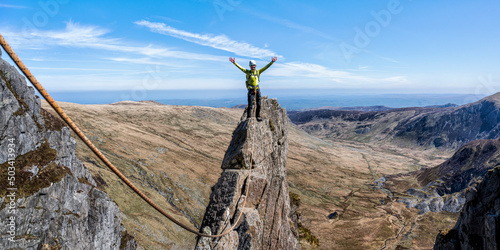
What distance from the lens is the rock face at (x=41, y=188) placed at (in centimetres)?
3334

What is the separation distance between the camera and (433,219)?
3762 inches

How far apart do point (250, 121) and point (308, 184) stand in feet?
432

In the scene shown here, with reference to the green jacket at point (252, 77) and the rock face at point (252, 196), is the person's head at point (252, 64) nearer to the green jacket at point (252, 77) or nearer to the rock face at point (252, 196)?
the green jacket at point (252, 77)

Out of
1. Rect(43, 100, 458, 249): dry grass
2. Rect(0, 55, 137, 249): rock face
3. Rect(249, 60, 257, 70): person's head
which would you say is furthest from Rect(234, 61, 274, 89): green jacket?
Rect(43, 100, 458, 249): dry grass

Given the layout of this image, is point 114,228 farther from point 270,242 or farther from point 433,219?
point 433,219

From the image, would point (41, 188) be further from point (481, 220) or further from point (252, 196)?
point (481, 220)

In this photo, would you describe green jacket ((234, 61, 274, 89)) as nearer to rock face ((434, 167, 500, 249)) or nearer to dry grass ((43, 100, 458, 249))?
rock face ((434, 167, 500, 249))

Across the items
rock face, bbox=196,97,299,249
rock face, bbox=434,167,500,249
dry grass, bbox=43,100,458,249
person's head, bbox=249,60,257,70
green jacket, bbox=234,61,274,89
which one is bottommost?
dry grass, bbox=43,100,458,249

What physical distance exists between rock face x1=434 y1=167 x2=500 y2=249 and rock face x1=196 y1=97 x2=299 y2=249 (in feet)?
64.8

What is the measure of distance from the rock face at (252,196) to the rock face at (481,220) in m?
19.7

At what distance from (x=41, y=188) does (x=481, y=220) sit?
56.4 meters

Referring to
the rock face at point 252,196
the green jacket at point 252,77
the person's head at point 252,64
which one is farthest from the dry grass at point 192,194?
the person's head at point 252,64

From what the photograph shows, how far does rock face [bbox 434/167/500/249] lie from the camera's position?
2512 cm

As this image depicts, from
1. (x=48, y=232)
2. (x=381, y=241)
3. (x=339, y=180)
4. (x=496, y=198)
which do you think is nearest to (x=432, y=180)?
(x=339, y=180)
